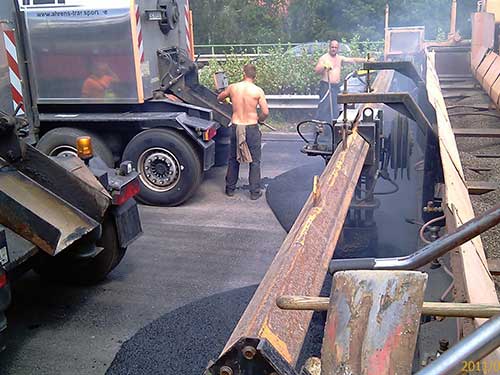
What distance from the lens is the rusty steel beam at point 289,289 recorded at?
4.97ft

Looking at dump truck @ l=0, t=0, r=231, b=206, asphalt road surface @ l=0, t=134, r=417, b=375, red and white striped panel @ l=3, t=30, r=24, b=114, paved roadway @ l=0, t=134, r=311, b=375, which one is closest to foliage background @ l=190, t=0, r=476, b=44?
dump truck @ l=0, t=0, r=231, b=206

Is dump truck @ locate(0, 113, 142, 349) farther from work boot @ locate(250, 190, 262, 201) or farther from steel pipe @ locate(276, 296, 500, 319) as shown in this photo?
work boot @ locate(250, 190, 262, 201)

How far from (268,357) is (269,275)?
0.73 m

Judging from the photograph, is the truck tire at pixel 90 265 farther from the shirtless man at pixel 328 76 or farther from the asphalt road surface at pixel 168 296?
the shirtless man at pixel 328 76

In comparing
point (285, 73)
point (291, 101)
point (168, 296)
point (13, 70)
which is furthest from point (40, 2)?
point (285, 73)

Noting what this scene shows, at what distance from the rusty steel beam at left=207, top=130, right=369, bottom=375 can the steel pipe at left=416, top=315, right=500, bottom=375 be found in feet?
1.54

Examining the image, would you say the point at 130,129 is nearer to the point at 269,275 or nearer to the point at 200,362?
the point at 200,362

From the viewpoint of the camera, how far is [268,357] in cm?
149

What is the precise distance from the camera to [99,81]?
709 centimetres

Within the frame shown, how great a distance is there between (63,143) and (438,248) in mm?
5889

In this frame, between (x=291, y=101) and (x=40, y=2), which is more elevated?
(x=40, y=2)

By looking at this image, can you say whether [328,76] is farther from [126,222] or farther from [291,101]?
[126,222]

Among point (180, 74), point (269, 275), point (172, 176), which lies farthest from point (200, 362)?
point (180, 74)

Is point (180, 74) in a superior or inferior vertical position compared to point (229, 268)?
superior
